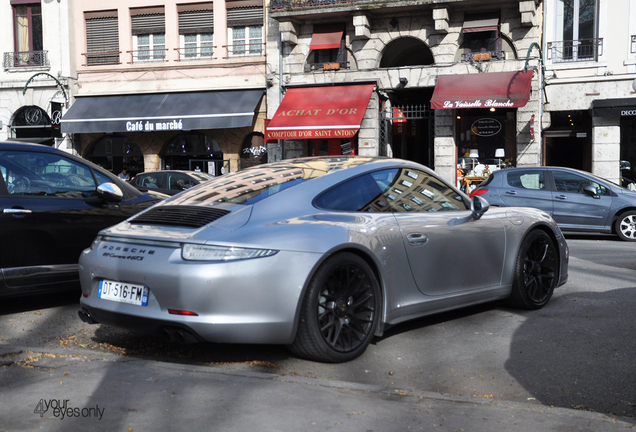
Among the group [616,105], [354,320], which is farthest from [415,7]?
[354,320]

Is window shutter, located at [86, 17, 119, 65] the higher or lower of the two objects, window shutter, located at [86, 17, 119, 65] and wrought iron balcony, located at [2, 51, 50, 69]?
the higher

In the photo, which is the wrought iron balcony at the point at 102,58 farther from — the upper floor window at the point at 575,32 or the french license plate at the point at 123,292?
the french license plate at the point at 123,292

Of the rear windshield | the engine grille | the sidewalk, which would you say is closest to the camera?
the sidewalk

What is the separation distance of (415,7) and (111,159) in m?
12.2

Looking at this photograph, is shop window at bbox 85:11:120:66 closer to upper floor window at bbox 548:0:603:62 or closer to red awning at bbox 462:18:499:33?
red awning at bbox 462:18:499:33

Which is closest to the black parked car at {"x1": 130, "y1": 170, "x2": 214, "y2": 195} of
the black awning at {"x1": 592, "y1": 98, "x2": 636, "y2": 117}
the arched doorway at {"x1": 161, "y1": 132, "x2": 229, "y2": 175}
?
the arched doorway at {"x1": 161, "y1": 132, "x2": 229, "y2": 175}

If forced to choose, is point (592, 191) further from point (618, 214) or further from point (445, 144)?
point (445, 144)

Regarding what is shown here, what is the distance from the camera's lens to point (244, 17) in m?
24.8

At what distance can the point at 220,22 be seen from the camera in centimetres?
2477

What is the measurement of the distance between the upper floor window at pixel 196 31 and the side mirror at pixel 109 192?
19.4 metres

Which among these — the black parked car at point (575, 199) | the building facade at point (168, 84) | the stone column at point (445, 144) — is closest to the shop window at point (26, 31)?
the building facade at point (168, 84)

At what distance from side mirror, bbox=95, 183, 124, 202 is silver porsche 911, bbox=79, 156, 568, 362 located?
1.37m

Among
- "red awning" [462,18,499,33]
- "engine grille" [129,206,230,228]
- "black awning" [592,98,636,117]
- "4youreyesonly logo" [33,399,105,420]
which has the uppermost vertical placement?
"red awning" [462,18,499,33]

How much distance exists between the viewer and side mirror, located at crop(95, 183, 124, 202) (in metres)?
6.36
